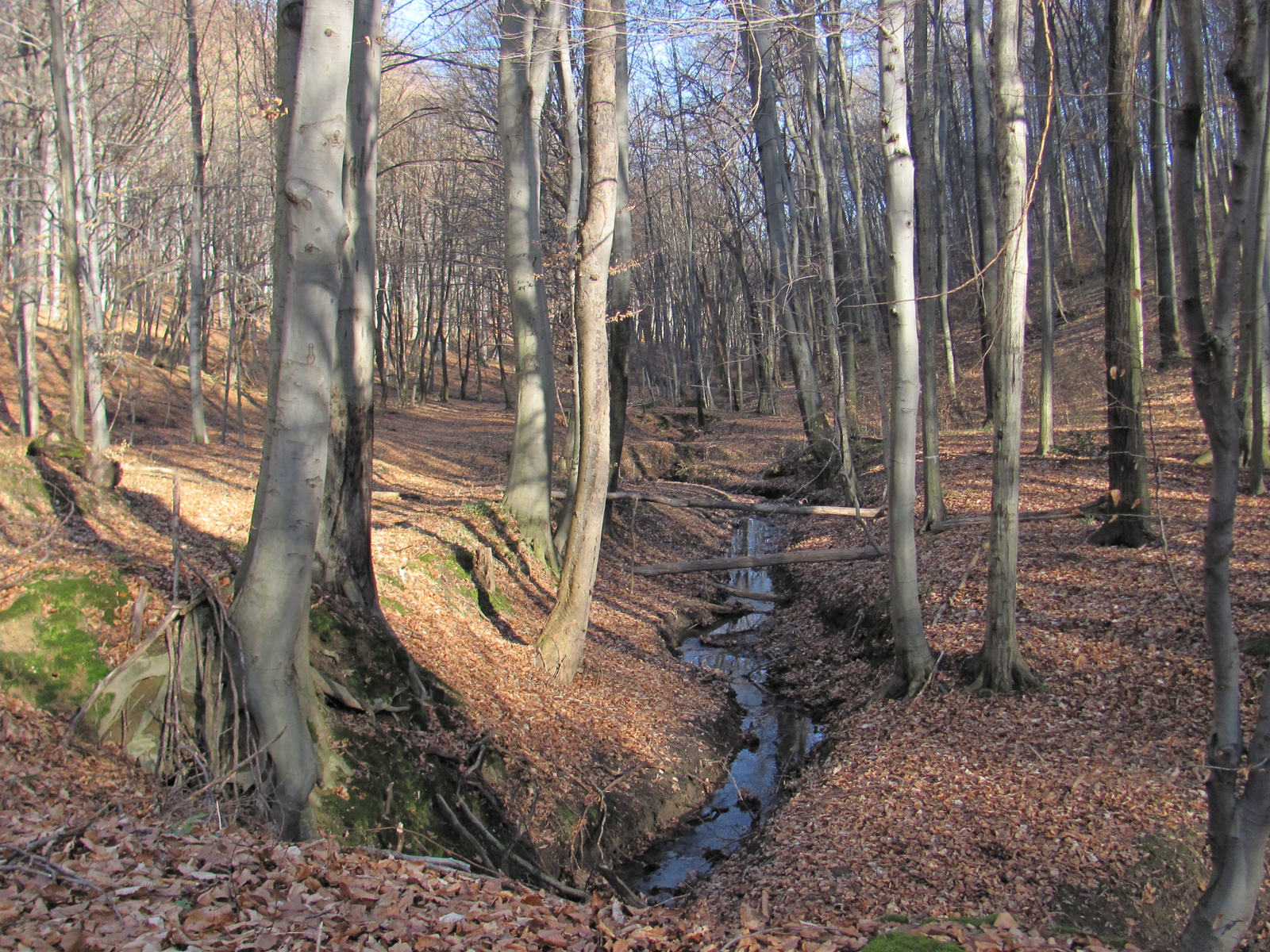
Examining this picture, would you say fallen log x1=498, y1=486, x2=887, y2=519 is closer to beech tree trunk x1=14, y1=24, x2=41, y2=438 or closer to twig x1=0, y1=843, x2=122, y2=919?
twig x1=0, y1=843, x2=122, y2=919

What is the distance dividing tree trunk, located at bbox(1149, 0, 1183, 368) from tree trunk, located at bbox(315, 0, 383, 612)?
8550 millimetres

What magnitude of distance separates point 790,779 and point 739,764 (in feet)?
2.64

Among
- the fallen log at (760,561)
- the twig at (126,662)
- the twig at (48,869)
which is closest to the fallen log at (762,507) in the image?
the fallen log at (760,561)

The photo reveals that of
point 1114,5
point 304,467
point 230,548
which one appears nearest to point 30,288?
point 230,548

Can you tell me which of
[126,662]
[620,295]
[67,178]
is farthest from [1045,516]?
[67,178]

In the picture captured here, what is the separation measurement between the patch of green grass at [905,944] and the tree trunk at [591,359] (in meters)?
5.44

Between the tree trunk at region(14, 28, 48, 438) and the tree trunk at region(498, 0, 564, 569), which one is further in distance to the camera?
the tree trunk at region(14, 28, 48, 438)

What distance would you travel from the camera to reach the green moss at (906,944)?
3543 mm

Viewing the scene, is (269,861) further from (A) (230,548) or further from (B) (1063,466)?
(B) (1063,466)

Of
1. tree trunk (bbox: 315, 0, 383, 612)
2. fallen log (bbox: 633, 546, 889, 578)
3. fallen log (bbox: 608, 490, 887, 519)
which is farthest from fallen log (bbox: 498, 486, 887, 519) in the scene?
tree trunk (bbox: 315, 0, 383, 612)

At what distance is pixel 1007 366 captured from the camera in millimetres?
7352

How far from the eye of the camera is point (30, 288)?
1645 cm

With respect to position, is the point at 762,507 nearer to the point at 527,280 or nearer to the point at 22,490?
the point at 527,280

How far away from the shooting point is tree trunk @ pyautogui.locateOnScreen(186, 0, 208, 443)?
1687cm
